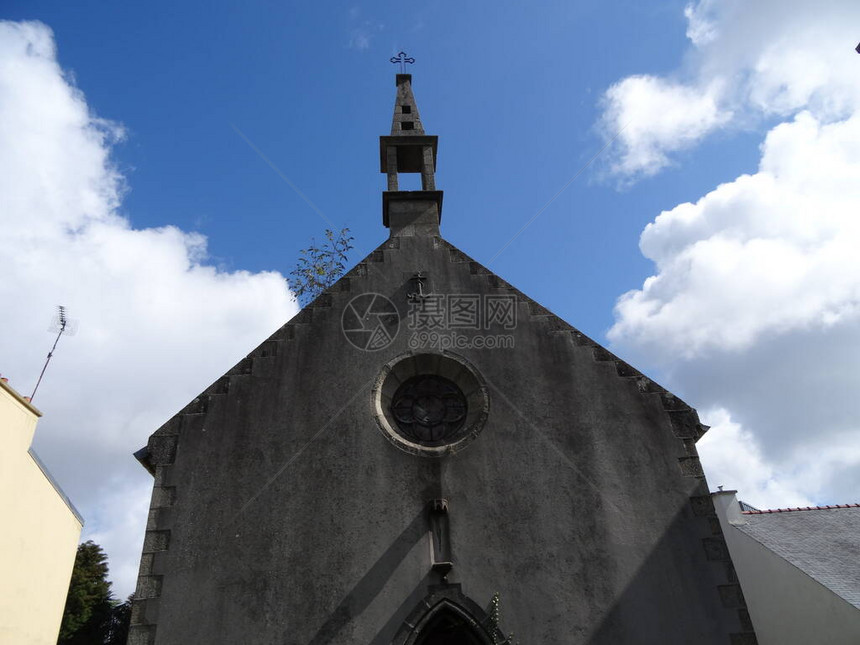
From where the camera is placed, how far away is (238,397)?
7.93 m

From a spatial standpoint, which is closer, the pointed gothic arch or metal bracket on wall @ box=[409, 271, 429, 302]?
the pointed gothic arch

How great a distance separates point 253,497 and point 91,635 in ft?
70.4

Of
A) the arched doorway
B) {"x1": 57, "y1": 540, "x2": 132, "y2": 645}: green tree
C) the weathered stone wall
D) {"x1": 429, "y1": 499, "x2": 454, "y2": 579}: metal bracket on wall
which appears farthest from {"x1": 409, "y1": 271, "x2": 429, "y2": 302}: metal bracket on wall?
{"x1": 57, "y1": 540, "x2": 132, "y2": 645}: green tree

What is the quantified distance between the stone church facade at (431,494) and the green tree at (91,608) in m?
18.3

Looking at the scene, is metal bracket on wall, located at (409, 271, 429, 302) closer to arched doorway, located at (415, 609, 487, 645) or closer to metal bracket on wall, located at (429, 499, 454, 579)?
metal bracket on wall, located at (429, 499, 454, 579)

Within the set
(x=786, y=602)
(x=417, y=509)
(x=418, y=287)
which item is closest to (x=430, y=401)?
(x=417, y=509)

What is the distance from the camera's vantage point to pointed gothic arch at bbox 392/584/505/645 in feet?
21.3

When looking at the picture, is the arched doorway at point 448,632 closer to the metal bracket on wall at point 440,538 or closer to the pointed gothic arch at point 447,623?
the pointed gothic arch at point 447,623

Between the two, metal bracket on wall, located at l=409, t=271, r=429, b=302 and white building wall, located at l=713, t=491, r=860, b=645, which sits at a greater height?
metal bracket on wall, located at l=409, t=271, r=429, b=302

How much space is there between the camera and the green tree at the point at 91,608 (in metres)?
21.4

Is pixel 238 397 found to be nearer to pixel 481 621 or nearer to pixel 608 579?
pixel 481 621

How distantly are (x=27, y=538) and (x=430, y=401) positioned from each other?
9251 mm

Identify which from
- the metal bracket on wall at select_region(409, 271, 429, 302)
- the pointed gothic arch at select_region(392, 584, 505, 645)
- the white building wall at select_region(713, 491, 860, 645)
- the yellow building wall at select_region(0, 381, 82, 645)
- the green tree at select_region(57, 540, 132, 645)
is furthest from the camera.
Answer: the green tree at select_region(57, 540, 132, 645)

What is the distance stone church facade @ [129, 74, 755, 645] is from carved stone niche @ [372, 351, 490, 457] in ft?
0.11
